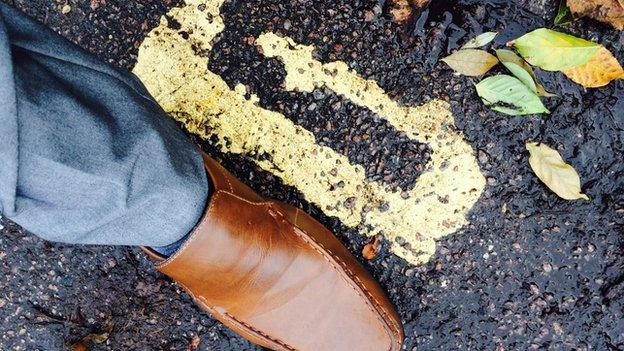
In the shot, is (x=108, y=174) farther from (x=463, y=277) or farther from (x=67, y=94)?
(x=463, y=277)

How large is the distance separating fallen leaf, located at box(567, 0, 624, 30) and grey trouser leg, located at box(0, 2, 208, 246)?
45.6 inches

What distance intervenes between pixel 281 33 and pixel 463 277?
3.12ft

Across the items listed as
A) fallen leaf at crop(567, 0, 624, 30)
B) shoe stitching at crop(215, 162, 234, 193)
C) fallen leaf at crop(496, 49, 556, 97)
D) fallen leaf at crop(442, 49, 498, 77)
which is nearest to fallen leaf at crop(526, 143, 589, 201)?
fallen leaf at crop(496, 49, 556, 97)

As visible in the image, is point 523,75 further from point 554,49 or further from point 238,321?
point 238,321

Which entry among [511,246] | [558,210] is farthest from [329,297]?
[558,210]

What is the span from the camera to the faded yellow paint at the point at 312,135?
1896 millimetres

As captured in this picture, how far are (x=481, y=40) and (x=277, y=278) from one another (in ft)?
3.02

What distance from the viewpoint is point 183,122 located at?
203 centimetres

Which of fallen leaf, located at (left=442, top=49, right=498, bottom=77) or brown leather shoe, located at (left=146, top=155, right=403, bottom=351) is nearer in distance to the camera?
brown leather shoe, located at (left=146, top=155, right=403, bottom=351)

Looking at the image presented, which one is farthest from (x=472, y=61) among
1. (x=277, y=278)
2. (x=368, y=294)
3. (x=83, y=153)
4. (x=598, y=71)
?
(x=83, y=153)

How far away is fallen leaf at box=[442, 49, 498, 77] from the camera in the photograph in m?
1.84

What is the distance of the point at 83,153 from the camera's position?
1.28m

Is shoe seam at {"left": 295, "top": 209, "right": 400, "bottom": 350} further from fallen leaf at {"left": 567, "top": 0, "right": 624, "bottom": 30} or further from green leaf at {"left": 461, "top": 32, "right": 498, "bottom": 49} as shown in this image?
Answer: fallen leaf at {"left": 567, "top": 0, "right": 624, "bottom": 30}

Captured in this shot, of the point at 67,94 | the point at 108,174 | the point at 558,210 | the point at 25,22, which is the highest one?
the point at 25,22
